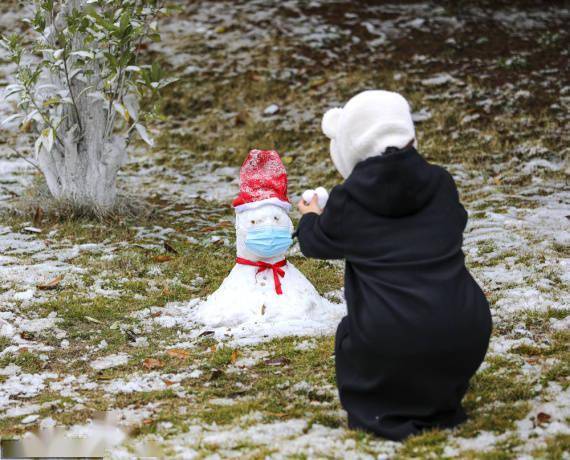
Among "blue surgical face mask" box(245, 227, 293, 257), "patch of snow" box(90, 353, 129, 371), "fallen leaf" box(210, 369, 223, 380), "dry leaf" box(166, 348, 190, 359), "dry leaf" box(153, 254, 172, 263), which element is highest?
"blue surgical face mask" box(245, 227, 293, 257)

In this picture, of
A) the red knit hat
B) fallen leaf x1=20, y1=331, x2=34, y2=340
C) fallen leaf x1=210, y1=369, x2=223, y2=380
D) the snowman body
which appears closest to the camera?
fallen leaf x1=210, y1=369, x2=223, y2=380

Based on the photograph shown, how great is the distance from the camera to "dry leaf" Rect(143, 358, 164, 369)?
432 centimetres

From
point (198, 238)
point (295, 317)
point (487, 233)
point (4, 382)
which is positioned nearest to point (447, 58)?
point (487, 233)

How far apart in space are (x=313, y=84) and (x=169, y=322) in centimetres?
658

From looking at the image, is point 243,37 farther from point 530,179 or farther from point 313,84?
point 530,179

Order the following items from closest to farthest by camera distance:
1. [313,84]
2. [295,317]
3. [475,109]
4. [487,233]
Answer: [295,317] → [487,233] → [475,109] → [313,84]

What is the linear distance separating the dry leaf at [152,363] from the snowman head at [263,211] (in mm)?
1026

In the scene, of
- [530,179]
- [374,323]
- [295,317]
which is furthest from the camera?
[530,179]

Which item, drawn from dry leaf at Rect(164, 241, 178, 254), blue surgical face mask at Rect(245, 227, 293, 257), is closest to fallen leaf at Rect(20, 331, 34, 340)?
blue surgical face mask at Rect(245, 227, 293, 257)

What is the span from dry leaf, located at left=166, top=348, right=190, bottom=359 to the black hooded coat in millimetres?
1475

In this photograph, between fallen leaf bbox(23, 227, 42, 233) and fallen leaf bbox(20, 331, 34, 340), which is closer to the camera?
fallen leaf bbox(20, 331, 34, 340)

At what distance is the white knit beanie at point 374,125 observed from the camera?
326 cm

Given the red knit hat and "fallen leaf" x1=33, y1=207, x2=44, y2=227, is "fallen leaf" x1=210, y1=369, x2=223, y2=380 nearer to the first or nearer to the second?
the red knit hat

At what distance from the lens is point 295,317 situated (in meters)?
4.93
